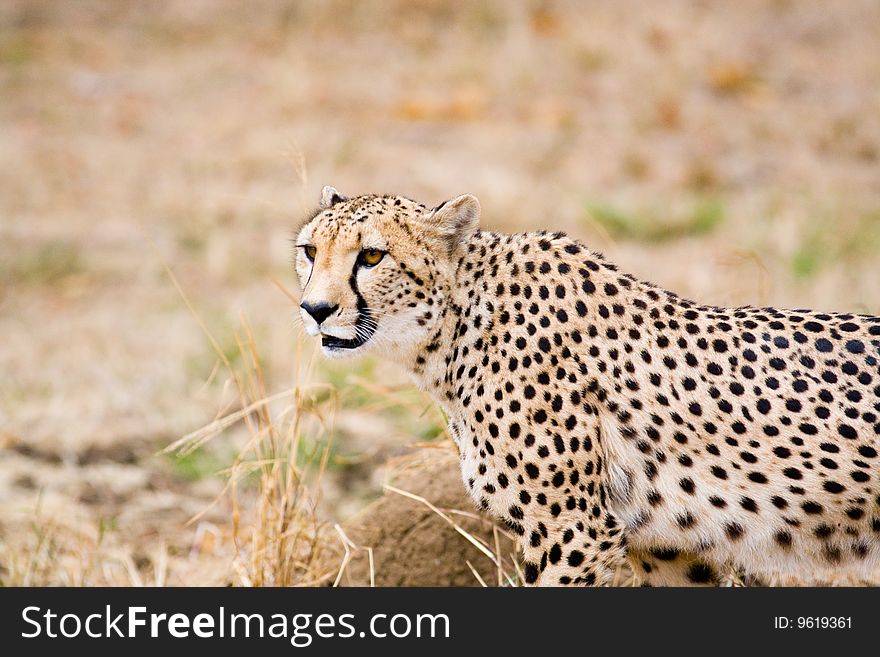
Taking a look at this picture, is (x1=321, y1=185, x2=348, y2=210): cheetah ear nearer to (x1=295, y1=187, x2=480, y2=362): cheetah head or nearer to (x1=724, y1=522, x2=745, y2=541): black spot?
(x1=295, y1=187, x2=480, y2=362): cheetah head

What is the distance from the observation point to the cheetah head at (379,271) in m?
4.09

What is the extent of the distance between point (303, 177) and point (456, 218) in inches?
35.5

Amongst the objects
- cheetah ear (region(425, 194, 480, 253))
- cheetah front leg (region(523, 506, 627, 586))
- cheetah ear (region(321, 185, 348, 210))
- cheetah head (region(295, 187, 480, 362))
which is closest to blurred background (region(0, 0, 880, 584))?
cheetah ear (region(321, 185, 348, 210))

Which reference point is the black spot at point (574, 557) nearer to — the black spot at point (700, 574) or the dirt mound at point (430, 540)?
the black spot at point (700, 574)

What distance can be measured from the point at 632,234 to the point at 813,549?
718 centimetres

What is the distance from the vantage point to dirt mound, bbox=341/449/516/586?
526cm

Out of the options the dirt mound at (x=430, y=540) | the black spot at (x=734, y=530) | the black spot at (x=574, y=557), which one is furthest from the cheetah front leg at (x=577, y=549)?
the dirt mound at (x=430, y=540)

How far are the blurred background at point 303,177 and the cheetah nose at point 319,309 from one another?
0.88m

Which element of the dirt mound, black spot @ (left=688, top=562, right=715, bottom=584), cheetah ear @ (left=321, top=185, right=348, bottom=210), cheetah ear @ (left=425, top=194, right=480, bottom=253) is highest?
cheetah ear @ (left=321, top=185, right=348, bottom=210)

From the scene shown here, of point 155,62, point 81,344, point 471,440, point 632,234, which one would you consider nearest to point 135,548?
point 471,440

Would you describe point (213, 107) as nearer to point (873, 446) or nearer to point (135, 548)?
point (135, 548)

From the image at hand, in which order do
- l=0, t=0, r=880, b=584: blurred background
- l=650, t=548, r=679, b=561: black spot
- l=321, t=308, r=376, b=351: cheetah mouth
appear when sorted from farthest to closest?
l=0, t=0, r=880, b=584: blurred background → l=650, t=548, r=679, b=561: black spot → l=321, t=308, r=376, b=351: cheetah mouth

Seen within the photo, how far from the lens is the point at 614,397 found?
4129 millimetres
